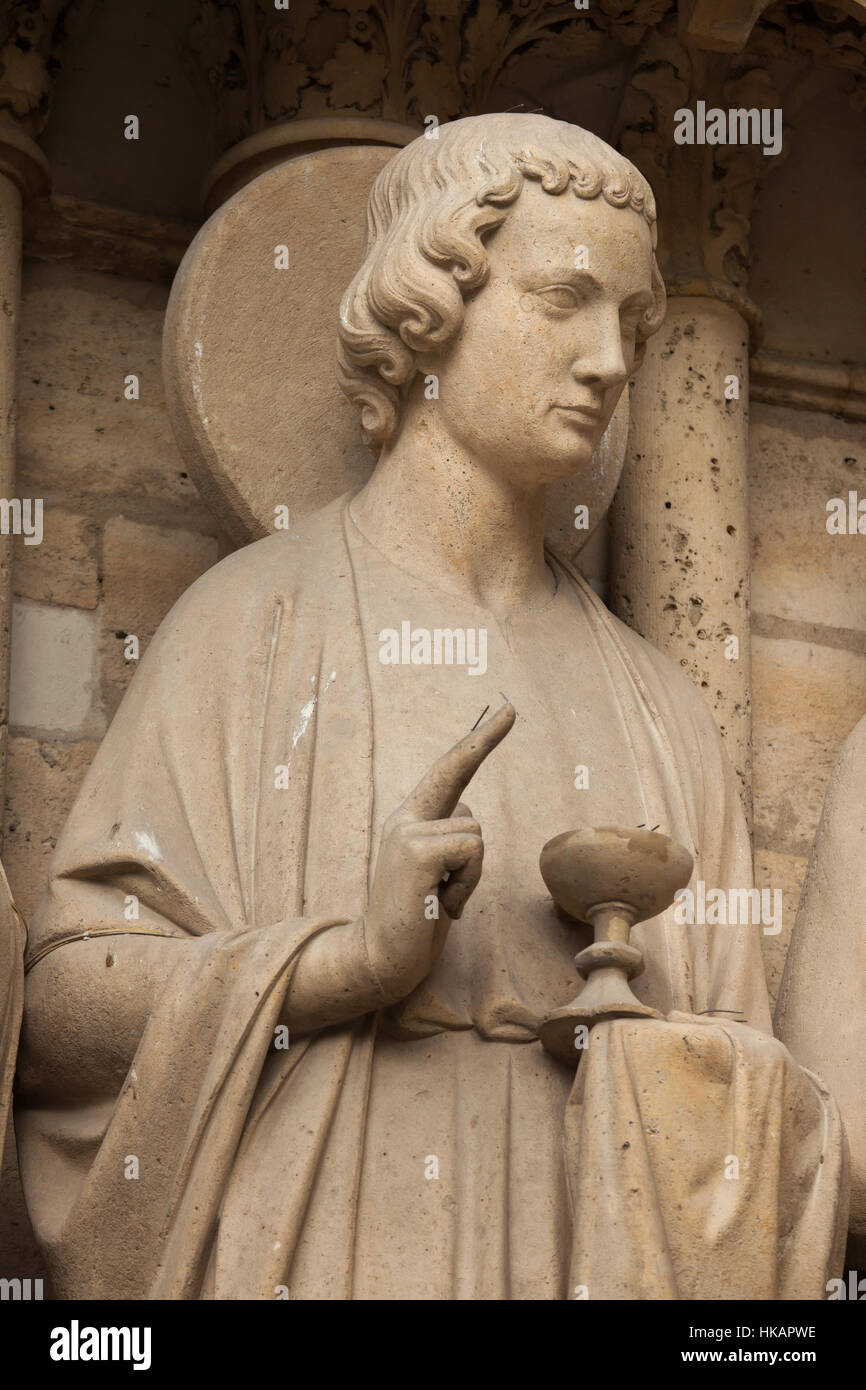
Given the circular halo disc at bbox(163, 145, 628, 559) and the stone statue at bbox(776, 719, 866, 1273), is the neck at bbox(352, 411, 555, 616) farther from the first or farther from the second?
the stone statue at bbox(776, 719, 866, 1273)

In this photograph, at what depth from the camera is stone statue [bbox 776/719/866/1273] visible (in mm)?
4266

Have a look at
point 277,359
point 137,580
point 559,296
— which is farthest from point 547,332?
point 137,580

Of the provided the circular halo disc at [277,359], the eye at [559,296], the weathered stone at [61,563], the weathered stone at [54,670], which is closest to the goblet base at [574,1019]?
the eye at [559,296]

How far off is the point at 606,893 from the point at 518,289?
0.86 metres

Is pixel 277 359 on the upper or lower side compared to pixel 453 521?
upper

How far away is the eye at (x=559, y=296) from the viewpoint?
4418 mm

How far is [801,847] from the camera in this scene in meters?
5.26

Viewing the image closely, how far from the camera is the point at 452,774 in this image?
13.1 feet

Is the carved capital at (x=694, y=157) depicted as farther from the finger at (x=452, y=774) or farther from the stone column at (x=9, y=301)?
the finger at (x=452, y=774)

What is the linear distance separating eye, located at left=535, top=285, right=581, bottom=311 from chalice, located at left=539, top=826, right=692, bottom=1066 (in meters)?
0.76

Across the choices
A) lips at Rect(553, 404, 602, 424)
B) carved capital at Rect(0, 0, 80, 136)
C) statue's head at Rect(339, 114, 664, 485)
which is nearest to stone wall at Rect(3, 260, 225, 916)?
carved capital at Rect(0, 0, 80, 136)

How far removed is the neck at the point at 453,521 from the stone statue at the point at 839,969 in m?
0.51

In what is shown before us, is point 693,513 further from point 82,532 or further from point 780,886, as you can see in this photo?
point 82,532

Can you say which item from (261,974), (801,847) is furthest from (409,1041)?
(801,847)
